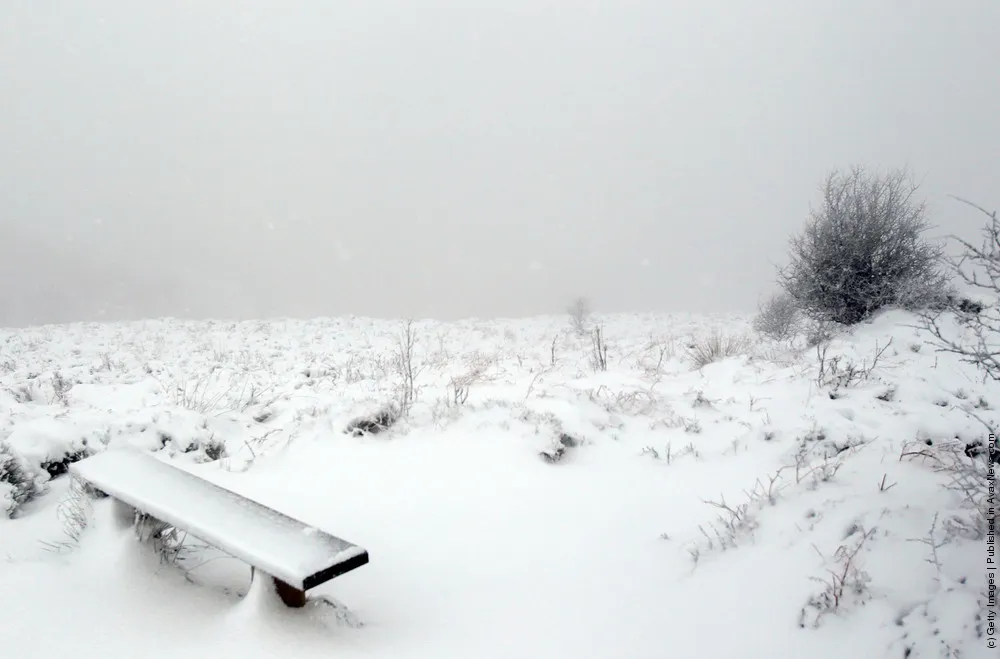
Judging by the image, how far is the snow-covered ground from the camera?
1886mm

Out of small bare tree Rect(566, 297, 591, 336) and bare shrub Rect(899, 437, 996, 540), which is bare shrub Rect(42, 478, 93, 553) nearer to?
bare shrub Rect(899, 437, 996, 540)

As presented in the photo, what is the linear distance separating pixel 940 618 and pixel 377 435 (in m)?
3.70

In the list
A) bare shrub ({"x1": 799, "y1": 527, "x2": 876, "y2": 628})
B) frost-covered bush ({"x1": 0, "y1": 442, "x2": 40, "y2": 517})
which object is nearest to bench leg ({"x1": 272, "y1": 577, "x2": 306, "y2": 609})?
bare shrub ({"x1": 799, "y1": 527, "x2": 876, "y2": 628})

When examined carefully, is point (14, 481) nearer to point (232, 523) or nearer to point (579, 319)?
point (232, 523)

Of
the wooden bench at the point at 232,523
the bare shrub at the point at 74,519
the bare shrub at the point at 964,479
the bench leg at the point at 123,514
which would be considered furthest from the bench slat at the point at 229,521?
the bare shrub at the point at 964,479

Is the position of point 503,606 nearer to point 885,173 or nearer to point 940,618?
point 940,618

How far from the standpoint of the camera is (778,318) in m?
12.6

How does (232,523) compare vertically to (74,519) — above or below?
above

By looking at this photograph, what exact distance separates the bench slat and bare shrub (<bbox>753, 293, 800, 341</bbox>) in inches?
472

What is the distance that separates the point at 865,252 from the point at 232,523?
32.6 ft

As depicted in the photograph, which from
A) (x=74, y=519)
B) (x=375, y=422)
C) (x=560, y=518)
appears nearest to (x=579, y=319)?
(x=375, y=422)

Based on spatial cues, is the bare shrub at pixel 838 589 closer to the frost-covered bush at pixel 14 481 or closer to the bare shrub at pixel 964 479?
the bare shrub at pixel 964 479

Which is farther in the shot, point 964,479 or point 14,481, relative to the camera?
point 14,481

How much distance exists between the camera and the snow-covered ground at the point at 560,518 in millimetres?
1886
